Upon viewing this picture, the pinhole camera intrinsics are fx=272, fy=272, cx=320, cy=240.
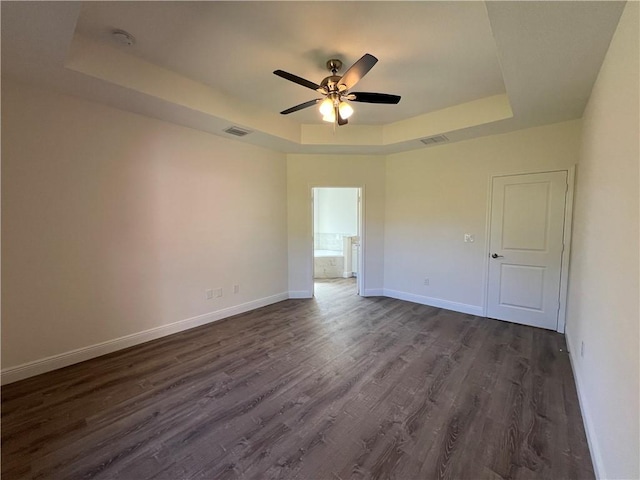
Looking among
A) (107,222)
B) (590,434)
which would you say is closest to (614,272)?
(590,434)

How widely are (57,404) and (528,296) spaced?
5201mm

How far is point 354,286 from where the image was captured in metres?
6.07

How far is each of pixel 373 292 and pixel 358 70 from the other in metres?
3.92

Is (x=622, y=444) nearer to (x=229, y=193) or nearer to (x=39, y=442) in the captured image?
(x=39, y=442)

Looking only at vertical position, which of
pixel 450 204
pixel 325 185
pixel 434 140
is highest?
pixel 434 140

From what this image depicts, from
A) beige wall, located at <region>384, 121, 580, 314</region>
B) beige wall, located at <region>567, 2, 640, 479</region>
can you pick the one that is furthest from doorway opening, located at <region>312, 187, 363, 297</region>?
beige wall, located at <region>567, 2, 640, 479</region>

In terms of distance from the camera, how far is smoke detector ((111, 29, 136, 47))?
219cm

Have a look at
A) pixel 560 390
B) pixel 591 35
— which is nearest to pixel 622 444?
pixel 560 390

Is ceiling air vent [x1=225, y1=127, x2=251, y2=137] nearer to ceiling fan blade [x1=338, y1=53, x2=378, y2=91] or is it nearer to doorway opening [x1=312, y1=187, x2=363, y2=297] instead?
ceiling fan blade [x1=338, y1=53, x2=378, y2=91]

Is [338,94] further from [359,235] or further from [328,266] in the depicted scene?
[328,266]

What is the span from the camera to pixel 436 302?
15.0 feet

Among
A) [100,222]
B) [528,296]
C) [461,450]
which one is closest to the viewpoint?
[461,450]

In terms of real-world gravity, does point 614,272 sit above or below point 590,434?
above

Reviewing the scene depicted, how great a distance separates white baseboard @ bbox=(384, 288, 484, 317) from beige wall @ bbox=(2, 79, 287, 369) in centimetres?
275
